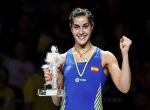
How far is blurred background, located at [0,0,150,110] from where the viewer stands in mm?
7195

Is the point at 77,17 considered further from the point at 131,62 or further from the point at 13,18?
the point at 13,18

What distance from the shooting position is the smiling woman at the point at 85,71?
4.50m

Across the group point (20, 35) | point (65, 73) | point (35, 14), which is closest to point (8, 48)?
point (20, 35)

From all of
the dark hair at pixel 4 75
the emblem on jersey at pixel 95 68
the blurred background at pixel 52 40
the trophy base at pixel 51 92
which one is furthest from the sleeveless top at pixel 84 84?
the dark hair at pixel 4 75

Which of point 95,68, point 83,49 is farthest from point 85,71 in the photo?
point 83,49

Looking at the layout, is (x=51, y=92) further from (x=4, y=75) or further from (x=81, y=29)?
(x=4, y=75)

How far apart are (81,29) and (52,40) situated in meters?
3.32

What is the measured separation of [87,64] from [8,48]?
3681 millimetres

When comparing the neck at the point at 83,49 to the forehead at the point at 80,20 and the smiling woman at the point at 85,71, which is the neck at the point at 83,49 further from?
the forehead at the point at 80,20

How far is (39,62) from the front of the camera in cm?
732

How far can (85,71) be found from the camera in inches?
179

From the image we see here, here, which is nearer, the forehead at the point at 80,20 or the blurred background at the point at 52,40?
the forehead at the point at 80,20

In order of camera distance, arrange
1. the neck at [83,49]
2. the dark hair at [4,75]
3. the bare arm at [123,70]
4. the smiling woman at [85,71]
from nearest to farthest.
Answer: the bare arm at [123,70] → the smiling woman at [85,71] → the neck at [83,49] → the dark hair at [4,75]

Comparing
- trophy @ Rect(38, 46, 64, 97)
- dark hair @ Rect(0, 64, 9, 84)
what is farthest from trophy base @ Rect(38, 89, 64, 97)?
dark hair @ Rect(0, 64, 9, 84)
